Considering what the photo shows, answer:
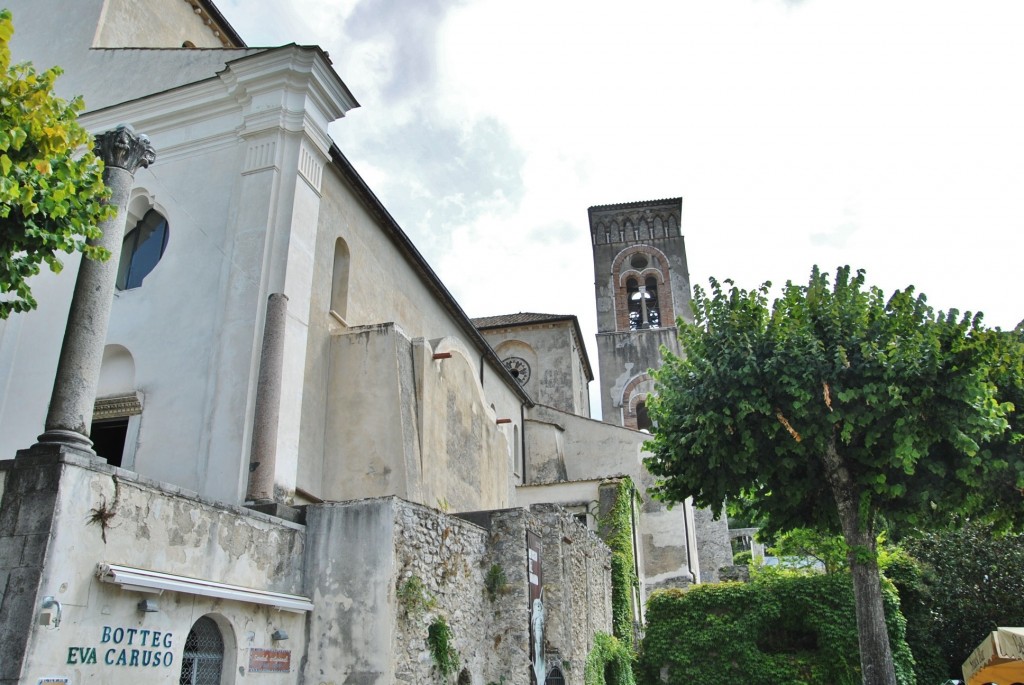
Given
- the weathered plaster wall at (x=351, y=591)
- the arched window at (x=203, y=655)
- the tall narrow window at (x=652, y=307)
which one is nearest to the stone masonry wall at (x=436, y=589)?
the weathered plaster wall at (x=351, y=591)

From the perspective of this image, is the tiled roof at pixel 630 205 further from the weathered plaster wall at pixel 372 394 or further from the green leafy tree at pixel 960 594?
the weathered plaster wall at pixel 372 394

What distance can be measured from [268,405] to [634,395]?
103ft

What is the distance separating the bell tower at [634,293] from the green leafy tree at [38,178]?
3467 centimetres

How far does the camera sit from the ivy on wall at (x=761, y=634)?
20125 millimetres

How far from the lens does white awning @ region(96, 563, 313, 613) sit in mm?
7125

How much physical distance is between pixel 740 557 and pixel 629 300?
17.0 meters

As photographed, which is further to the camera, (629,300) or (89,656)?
(629,300)

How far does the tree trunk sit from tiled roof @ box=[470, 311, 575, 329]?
21.4 metres

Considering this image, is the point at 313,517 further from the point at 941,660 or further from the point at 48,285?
the point at 941,660

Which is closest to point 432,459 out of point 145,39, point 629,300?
point 145,39

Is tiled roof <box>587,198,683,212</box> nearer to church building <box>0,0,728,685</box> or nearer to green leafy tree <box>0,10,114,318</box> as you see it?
church building <box>0,0,728,685</box>


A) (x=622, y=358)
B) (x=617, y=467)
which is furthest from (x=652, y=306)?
(x=617, y=467)

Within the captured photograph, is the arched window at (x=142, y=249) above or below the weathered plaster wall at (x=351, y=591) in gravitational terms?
above

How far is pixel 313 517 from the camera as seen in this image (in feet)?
33.7
